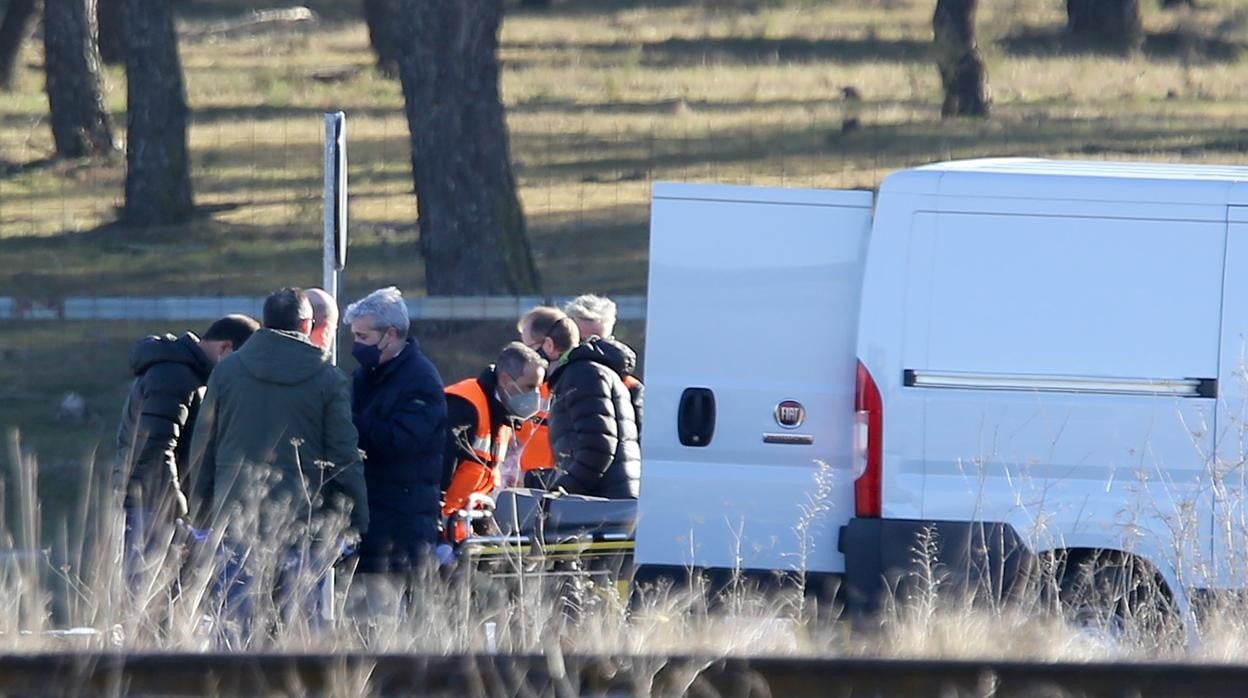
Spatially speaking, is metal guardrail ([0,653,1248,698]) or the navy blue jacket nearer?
metal guardrail ([0,653,1248,698])

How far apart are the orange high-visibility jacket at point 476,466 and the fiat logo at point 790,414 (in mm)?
1275

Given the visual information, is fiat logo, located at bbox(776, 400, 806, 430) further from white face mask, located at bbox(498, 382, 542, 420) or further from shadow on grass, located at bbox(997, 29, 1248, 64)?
shadow on grass, located at bbox(997, 29, 1248, 64)

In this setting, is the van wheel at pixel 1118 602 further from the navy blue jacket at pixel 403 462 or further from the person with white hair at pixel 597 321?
the navy blue jacket at pixel 403 462

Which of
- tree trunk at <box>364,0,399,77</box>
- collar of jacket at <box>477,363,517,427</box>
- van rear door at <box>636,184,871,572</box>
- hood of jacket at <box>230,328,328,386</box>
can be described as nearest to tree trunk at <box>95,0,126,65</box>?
tree trunk at <box>364,0,399,77</box>

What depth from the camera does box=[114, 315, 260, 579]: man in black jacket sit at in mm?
6929

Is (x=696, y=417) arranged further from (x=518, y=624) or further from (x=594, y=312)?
(x=594, y=312)

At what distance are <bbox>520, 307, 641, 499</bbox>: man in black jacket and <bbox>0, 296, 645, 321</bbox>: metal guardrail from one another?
516cm

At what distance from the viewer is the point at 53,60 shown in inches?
794

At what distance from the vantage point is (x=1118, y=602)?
22.7ft

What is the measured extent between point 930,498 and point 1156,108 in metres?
18.0

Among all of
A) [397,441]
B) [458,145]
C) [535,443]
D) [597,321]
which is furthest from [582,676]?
[458,145]

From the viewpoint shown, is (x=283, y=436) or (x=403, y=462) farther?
(x=403, y=462)

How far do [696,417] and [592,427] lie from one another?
0.65m

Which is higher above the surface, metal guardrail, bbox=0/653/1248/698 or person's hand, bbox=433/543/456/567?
metal guardrail, bbox=0/653/1248/698
